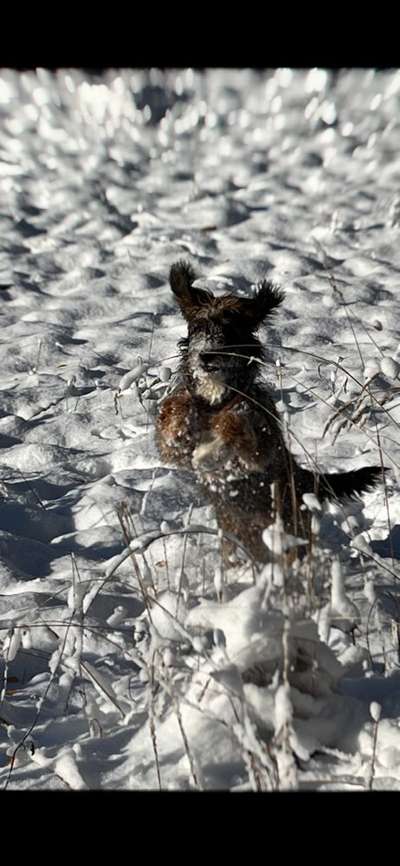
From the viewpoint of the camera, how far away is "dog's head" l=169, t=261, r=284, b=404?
2.96 meters

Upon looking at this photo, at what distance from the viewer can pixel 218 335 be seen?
3006 mm

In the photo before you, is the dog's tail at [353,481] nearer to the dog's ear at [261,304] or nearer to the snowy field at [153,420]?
the snowy field at [153,420]

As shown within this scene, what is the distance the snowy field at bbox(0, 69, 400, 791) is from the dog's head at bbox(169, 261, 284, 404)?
0.88ft

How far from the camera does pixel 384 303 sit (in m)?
6.09

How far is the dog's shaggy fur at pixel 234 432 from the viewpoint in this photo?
9.13 ft

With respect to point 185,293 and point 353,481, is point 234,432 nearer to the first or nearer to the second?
point 353,481

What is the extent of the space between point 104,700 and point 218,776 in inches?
28.1

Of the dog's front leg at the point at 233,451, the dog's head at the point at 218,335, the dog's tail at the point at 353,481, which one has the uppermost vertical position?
the dog's head at the point at 218,335

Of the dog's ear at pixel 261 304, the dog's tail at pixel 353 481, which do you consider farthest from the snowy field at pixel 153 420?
the dog's ear at pixel 261 304

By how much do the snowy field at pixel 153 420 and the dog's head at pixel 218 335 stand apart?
0.88ft

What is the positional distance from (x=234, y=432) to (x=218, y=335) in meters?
0.45

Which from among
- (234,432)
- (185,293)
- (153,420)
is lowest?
(234,432)

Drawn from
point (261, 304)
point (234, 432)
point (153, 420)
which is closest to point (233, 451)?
point (234, 432)
